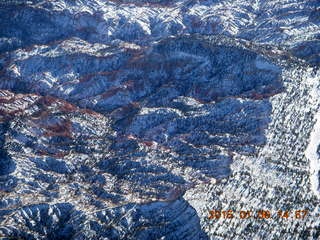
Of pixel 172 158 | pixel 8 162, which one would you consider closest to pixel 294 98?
pixel 172 158

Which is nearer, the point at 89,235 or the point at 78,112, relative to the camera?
the point at 89,235

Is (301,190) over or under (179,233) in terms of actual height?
over

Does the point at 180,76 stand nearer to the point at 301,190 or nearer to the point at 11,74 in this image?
the point at 11,74

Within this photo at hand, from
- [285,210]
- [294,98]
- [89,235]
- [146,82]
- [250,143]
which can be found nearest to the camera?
[285,210]
